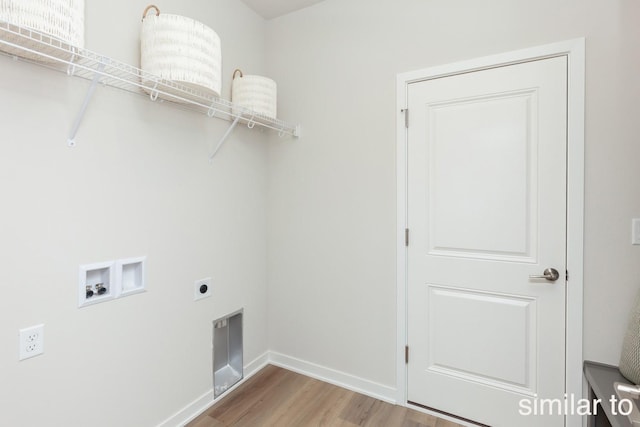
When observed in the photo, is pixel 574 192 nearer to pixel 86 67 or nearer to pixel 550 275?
pixel 550 275

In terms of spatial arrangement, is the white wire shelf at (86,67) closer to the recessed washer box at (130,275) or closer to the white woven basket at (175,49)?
the white woven basket at (175,49)

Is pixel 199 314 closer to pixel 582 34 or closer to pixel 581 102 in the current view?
pixel 581 102

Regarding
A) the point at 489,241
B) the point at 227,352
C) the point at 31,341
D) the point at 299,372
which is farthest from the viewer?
the point at 299,372

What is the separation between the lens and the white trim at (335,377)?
208 cm

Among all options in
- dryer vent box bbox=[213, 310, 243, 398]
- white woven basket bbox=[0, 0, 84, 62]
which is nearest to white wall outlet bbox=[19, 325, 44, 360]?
dryer vent box bbox=[213, 310, 243, 398]

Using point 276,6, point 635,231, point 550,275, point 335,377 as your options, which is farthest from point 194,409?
point 276,6

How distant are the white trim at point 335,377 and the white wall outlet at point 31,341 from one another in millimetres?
1546

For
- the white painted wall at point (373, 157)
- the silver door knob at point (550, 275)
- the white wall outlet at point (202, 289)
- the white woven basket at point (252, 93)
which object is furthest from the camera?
the white woven basket at point (252, 93)

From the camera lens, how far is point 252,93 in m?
2.05

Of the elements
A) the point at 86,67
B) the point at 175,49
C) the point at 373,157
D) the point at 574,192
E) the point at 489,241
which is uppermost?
the point at 175,49

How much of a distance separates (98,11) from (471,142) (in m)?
1.91

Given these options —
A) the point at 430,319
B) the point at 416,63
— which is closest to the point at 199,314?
the point at 430,319

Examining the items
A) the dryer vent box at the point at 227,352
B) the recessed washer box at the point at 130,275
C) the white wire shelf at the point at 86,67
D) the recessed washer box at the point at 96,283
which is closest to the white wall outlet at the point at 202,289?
the dryer vent box at the point at 227,352

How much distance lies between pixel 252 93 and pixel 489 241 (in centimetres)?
164
